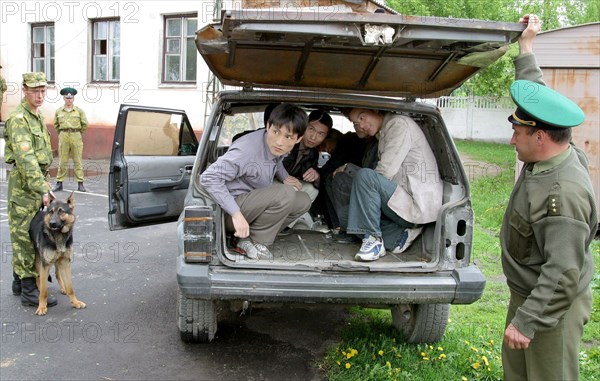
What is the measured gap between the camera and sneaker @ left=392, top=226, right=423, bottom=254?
160 inches

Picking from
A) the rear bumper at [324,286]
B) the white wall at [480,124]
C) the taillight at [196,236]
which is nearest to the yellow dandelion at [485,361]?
the rear bumper at [324,286]

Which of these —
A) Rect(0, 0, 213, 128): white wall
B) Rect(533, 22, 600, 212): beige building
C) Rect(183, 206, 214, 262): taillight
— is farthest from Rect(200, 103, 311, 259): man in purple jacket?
Rect(0, 0, 213, 128): white wall

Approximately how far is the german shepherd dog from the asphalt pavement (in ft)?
0.73

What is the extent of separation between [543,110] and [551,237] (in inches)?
22.2

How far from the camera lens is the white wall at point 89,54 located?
13867mm

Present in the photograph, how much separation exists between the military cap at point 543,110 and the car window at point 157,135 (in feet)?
11.4

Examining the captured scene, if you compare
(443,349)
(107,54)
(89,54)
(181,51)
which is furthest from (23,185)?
(89,54)

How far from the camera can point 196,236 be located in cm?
337

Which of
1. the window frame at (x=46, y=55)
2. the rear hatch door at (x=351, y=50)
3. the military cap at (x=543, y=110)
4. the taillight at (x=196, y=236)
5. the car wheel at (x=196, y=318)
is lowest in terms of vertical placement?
the car wheel at (x=196, y=318)

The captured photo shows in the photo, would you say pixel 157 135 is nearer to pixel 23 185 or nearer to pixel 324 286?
pixel 23 185

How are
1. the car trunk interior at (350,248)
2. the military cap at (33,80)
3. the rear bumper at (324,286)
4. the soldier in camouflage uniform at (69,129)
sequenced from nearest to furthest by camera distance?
1. the rear bumper at (324,286)
2. the car trunk interior at (350,248)
3. the military cap at (33,80)
4. the soldier in camouflage uniform at (69,129)

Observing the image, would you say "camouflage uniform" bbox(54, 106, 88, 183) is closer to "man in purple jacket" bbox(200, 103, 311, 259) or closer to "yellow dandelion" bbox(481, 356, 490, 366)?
"man in purple jacket" bbox(200, 103, 311, 259)

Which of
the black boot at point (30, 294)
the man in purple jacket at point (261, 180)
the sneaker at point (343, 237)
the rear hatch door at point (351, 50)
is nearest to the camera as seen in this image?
the rear hatch door at point (351, 50)

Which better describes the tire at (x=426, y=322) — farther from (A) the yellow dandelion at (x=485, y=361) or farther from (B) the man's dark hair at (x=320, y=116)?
(B) the man's dark hair at (x=320, y=116)
